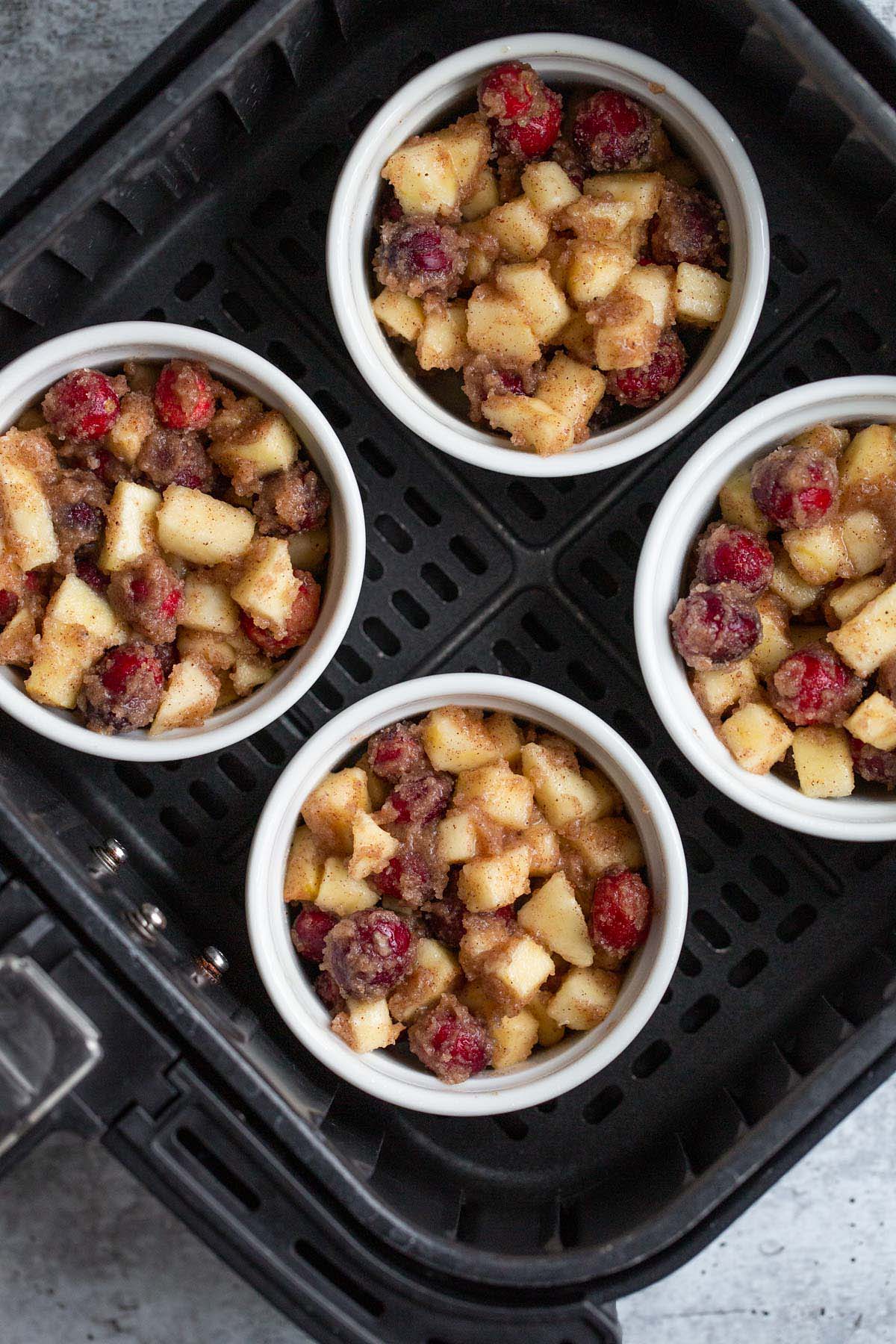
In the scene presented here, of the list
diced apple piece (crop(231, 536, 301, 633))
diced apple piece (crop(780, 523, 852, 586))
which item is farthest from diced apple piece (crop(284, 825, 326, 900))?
diced apple piece (crop(780, 523, 852, 586))

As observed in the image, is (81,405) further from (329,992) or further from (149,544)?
(329,992)

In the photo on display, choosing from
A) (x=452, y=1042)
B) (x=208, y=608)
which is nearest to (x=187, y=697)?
(x=208, y=608)

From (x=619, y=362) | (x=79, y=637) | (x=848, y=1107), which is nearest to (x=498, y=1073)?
(x=848, y=1107)

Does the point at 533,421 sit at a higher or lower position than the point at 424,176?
lower

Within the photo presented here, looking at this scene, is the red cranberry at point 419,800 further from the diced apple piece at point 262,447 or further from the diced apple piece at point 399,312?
the diced apple piece at point 399,312

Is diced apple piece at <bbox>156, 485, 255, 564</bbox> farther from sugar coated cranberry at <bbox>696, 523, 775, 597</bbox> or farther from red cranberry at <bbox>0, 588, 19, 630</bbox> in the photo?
sugar coated cranberry at <bbox>696, 523, 775, 597</bbox>

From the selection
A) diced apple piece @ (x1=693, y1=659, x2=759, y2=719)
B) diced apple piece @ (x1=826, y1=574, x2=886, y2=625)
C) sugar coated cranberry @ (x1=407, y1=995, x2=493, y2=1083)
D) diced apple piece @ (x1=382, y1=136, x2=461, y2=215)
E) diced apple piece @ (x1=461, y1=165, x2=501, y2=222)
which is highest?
diced apple piece @ (x1=382, y1=136, x2=461, y2=215)
